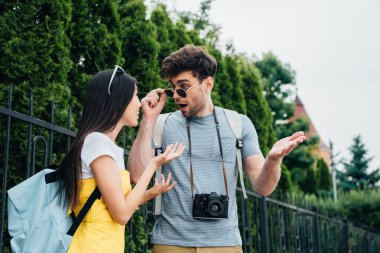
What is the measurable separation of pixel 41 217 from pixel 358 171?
37.7 meters

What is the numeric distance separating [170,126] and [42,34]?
6.04 ft

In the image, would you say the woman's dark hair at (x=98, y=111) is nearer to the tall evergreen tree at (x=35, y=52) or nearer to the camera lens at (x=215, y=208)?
the camera lens at (x=215, y=208)

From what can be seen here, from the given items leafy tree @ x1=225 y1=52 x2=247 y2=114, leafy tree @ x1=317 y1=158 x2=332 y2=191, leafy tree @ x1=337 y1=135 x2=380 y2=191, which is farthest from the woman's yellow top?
leafy tree @ x1=337 y1=135 x2=380 y2=191

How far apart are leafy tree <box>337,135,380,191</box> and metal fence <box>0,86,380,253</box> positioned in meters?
22.9

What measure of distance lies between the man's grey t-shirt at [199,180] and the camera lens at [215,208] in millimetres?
78

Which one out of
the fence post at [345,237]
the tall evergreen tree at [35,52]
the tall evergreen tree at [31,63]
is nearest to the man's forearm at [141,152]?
the tall evergreen tree at [31,63]

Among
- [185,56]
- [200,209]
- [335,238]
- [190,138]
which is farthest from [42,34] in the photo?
[335,238]

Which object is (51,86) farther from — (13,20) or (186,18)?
(186,18)

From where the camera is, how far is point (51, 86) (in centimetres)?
411

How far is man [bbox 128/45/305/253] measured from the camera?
104 inches

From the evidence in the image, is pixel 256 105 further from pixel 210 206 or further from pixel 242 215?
pixel 210 206

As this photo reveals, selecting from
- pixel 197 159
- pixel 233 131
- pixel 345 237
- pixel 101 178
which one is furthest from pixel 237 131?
pixel 345 237

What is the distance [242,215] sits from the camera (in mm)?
5520

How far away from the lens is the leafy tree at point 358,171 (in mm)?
36844
